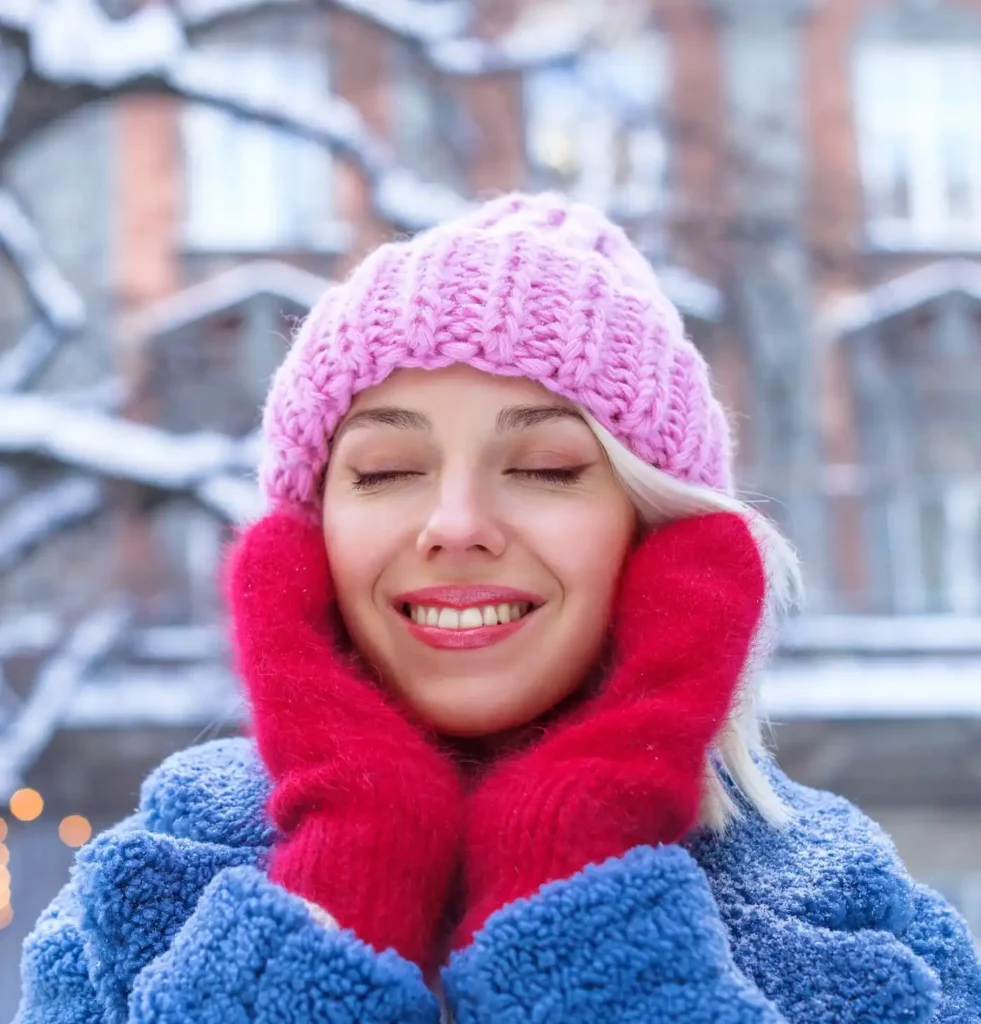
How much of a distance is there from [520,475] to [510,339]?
13 cm

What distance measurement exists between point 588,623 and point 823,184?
5.30 m

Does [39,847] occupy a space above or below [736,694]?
below

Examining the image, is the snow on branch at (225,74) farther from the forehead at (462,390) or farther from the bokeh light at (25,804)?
the forehead at (462,390)

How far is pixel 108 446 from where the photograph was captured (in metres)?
3.11

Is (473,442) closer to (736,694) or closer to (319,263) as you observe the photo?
(736,694)

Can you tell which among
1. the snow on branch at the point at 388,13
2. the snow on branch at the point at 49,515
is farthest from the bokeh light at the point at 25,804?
the snow on branch at the point at 388,13

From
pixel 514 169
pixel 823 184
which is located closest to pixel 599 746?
pixel 514 169

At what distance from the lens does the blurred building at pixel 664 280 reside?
4605 millimetres

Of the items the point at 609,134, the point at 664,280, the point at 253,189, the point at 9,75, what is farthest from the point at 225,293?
the point at 9,75

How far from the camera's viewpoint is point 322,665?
1.11 metres

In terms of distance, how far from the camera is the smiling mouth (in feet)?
3.63

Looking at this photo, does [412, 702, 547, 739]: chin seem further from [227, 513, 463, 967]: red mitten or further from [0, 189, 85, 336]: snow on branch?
[0, 189, 85, 336]: snow on branch

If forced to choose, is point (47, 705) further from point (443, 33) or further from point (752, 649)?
point (752, 649)

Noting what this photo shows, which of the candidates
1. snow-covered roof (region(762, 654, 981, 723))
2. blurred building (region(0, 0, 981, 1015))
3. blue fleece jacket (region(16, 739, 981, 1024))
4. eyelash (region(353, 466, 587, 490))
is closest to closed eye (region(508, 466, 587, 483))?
eyelash (region(353, 466, 587, 490))
